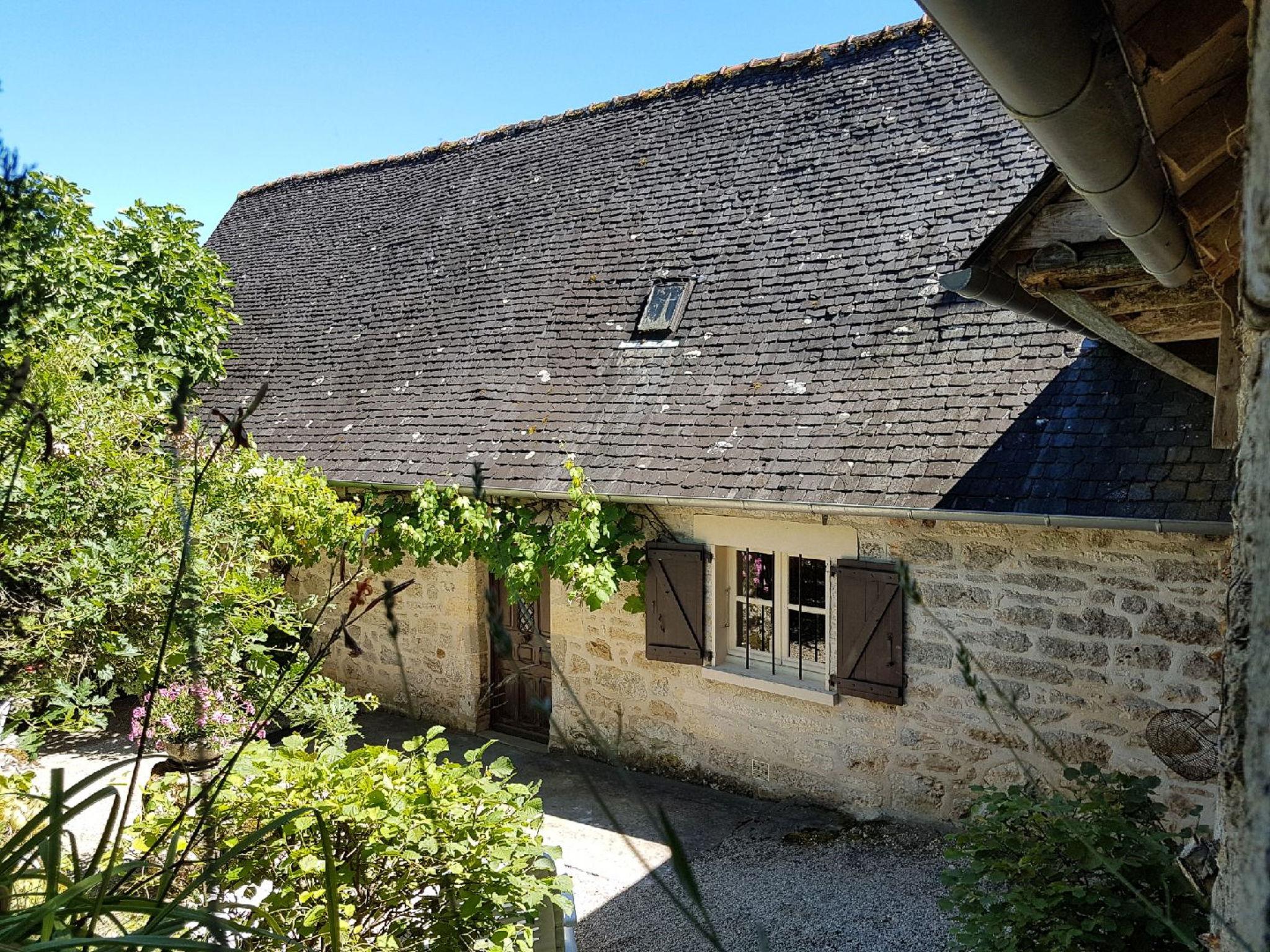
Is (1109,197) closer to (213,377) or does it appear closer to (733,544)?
(733,544)

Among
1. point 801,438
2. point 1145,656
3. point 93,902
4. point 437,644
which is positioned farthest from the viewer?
point 437,644

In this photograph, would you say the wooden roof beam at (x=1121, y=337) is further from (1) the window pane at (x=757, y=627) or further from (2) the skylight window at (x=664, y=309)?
(2) the skylight window at (x=664, y=309)

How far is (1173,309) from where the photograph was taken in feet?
12.2

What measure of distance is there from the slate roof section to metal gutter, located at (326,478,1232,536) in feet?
0.21

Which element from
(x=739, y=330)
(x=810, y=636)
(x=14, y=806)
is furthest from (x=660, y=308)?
(x=14, y=806)

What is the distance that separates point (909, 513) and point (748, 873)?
7.60 ft

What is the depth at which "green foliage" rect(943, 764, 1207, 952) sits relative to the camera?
2.62 meters

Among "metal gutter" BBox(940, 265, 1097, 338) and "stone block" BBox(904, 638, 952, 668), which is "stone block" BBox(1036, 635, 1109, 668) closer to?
"stone block" BBox(904, 638, 952, 668)

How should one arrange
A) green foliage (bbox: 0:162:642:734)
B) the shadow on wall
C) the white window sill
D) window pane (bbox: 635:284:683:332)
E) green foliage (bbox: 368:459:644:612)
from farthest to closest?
window pane (bbox: 635:284:683:332) → green foliage (bbox: 368:459:644:612) → the white window sill → the shadow on wall → green foliage (bbox: 0:162:642:734)

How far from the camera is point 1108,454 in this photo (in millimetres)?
5062

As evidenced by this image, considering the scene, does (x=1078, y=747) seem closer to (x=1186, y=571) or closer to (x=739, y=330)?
(x=1186, y=571)

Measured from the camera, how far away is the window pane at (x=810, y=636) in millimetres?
6250

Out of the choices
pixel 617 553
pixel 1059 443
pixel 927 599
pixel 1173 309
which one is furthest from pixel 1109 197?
pixel 617 553

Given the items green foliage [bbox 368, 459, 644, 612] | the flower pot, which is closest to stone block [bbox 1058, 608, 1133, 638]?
→ green foliage [bbox 368, 459, 644, 612]
